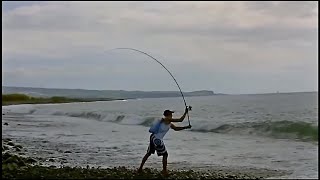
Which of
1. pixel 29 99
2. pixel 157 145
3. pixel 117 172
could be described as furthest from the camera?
pixel 29 99

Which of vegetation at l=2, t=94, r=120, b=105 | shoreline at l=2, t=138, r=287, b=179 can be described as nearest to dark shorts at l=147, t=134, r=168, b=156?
shoreline at l=2, t=138, r=287, b=179

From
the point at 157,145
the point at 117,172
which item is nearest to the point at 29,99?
the point at 117,172

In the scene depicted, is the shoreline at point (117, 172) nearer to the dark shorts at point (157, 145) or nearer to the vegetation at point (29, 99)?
the dark shorts at point (157, 145)

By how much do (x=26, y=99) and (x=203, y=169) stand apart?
10456 cm

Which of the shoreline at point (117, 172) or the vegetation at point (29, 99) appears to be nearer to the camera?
the shoreline at point (117, 172)

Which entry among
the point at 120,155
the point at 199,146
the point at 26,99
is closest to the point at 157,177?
the point at 120,155

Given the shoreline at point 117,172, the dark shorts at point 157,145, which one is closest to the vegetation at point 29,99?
the shoreline at point 117,172

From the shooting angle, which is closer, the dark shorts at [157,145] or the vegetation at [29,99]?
the dark shorts at [157,145]

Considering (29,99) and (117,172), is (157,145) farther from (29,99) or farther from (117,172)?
(29,99)

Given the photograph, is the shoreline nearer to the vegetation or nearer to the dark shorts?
the dark shorts

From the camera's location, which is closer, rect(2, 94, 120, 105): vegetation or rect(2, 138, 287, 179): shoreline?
rect(2, 138, 287, 179): shoreline

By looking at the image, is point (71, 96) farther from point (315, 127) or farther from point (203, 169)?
point (203, 169)

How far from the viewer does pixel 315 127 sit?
84.2ft

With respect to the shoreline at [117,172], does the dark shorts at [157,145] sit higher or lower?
higher
